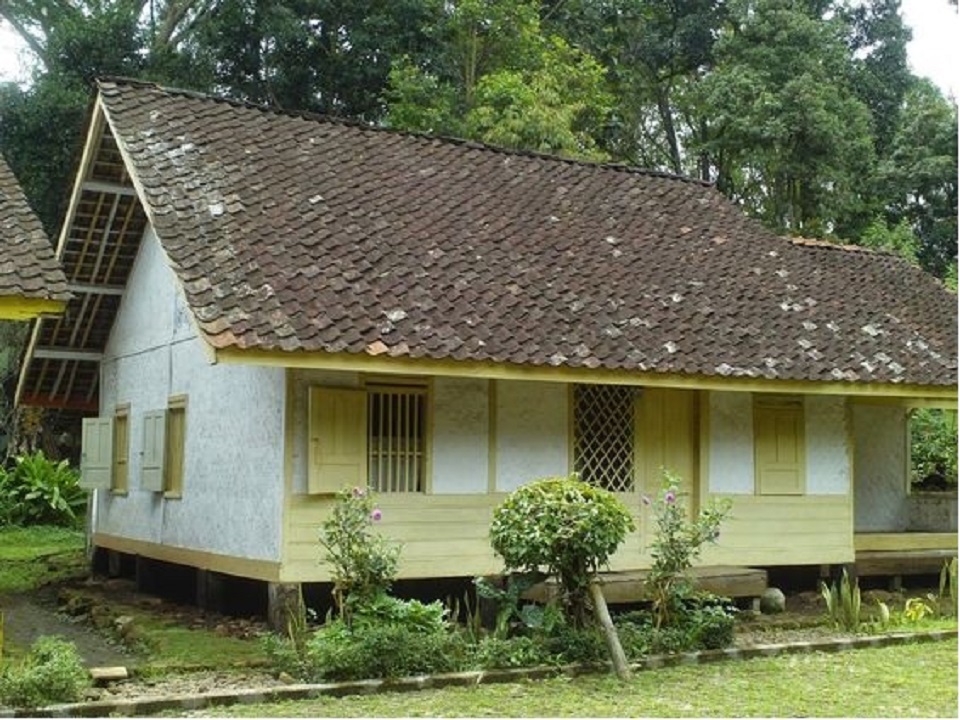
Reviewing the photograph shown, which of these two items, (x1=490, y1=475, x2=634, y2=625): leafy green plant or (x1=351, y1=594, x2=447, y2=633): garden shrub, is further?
(x1=351, y1=594, x2=447, y2=633): garden shrub

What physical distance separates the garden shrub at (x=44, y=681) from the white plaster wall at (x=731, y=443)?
760 centimetres

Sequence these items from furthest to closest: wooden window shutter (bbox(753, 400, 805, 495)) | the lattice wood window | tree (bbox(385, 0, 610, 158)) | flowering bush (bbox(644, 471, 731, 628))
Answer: tree (bbox(385, 0, 610, 158)), wooden window shutter (bbox(753, 400, 805, 495)), the lattice wood window, flowering bush (bbox(644, 471, 731, 628))

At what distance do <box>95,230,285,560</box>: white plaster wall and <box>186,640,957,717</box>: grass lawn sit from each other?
11.7 feet

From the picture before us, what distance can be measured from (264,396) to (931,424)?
41.8ft

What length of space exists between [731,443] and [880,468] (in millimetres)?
4648

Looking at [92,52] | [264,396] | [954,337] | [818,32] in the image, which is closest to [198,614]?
[264,396]

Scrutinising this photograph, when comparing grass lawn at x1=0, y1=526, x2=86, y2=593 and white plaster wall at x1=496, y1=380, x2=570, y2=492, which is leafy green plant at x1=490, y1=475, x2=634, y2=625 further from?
grass lawn at x1=0, y1=526, x2=86, y2=593

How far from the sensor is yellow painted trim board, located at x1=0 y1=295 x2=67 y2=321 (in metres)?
9.49

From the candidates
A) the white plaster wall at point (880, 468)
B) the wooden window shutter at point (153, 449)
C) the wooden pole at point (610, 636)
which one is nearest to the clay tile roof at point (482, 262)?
the white plaster wall at point (880, 468)

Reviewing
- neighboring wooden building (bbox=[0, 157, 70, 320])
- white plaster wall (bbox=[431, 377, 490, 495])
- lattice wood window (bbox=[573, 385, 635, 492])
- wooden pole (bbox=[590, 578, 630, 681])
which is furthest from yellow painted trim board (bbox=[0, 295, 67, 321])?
lattice wood window (bbox=[573, 385, 635, 492])

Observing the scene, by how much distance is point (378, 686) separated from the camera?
834 cm

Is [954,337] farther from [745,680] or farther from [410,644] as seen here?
[410,644]

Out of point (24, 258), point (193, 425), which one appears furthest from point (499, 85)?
point (24, 258)

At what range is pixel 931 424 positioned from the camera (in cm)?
2023
